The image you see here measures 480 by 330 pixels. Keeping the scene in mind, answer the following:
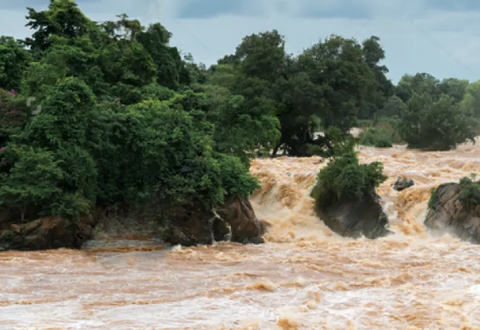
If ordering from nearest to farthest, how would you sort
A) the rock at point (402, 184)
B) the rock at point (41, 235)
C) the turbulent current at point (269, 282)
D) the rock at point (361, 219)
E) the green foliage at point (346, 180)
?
the turbulent current at point (269, 282), the rock at point (41, 235), the rock at point (361, 219), the green foliage at point (346, 180), the rock at point (402, 184)

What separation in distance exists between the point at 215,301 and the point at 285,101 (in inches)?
790

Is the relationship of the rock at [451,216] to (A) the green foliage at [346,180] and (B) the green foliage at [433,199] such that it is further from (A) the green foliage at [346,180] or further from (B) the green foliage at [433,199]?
(A) the green foliage at [346,180]

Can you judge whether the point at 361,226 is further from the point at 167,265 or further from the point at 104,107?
the point at 104,107

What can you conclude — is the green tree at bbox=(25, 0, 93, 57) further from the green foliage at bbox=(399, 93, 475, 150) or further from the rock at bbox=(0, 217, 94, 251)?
the green foliage at bbox=(399, 93, 475, 150)

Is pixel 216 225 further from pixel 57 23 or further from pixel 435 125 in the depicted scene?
pixel 435 125

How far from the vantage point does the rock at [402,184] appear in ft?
63.5

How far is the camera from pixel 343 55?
30.9 m

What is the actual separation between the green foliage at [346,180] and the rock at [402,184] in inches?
61.4

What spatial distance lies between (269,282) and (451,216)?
21.7ft

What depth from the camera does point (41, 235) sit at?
47.0ft

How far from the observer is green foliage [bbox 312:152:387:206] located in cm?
1698

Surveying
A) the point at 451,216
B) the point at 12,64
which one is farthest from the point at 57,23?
the point at 451,216

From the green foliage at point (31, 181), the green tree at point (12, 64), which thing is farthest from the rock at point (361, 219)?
the green tree at point (12, 64)

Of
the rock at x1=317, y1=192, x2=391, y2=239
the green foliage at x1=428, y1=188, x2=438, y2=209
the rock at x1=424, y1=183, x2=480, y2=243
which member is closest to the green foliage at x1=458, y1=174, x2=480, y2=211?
the rock at x1=424, y1=183, x2=480, y2=243
